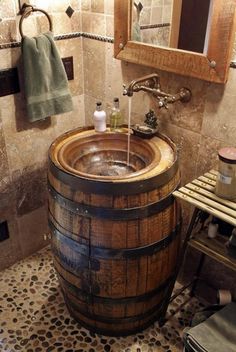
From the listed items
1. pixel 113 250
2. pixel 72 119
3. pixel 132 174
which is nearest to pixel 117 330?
pixel 113 250

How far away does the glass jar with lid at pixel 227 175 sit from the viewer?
1152 mm

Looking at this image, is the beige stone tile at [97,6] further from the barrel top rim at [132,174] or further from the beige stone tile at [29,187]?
the beige stone tile at [29,187]

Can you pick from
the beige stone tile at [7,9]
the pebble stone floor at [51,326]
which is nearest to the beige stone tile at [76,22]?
the beige stone tile at [7,9]

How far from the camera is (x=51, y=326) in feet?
5.28

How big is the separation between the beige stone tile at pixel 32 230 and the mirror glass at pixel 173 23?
1086 mm

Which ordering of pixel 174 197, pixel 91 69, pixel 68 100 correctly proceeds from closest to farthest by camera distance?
pixel 174 197
pixel 68 100
pixel 91 69

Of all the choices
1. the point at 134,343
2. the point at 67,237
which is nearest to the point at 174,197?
the point at 67,237

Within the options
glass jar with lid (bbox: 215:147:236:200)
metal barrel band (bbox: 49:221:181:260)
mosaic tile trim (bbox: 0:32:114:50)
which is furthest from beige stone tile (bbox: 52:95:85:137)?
glass jar with lid (bbox: 215:147:236:200)

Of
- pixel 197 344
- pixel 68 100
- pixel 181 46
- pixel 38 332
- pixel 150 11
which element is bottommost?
pixel 38 332

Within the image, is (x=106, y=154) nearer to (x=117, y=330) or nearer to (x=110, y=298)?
(x=110, y=298)

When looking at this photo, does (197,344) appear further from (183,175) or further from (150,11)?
(150,11)

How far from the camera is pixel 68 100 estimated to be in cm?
171

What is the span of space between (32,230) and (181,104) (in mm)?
1107

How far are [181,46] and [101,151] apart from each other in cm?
54
